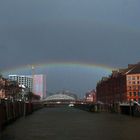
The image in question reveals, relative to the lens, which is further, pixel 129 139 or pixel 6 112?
pixel 6 112

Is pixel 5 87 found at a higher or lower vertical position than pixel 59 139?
higher

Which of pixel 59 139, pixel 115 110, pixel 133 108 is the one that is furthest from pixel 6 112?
pixel 115 110

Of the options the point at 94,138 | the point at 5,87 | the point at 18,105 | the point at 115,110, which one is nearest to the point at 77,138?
the point at 94,138

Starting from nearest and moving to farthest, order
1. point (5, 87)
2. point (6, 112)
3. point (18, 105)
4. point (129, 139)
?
point (129, 139) < point (6, 112) < point (18, 105) < point (5, 87)

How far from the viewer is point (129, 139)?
55.9 m

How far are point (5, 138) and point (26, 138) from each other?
292 centimetres

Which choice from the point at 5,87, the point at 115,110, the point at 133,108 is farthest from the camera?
the point at 5,87

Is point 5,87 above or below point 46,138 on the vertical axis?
above

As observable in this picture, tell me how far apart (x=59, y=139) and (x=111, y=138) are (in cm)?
719

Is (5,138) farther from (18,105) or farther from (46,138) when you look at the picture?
(18,105)

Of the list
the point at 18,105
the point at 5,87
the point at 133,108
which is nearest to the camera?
the point at 18,105

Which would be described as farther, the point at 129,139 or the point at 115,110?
the point at 115,110

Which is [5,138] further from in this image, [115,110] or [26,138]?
[115,110]

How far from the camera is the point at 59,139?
57406 mm
